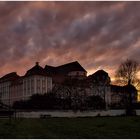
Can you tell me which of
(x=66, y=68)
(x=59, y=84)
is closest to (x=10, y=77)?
(x=66, y=68)

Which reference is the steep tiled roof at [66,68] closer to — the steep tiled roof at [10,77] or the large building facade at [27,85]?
the steep tiled roof at [10,77]

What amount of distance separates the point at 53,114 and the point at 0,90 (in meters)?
78.2

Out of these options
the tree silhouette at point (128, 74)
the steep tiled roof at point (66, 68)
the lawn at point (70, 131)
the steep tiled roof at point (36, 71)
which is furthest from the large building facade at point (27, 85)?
the lawn at point (70, 131)

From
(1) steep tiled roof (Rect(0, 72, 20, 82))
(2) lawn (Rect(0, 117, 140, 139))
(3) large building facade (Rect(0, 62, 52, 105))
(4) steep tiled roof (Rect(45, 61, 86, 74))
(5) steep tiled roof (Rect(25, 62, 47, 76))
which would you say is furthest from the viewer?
(4) steep tiled roof (Rect(45, 61, 86, 74))

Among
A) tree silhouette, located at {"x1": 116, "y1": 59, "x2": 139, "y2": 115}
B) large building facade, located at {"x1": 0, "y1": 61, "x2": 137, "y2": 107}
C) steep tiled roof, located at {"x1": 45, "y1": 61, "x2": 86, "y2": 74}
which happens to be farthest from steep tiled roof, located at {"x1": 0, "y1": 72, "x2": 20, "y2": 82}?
tree silhouette, located at {"x1": 116, "y1": 59, "x2": 139, "y2": 115}

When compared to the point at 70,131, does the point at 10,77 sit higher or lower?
higher

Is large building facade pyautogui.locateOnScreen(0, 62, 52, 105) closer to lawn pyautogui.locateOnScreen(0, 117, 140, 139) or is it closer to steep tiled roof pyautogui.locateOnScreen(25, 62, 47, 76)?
steep tiled roof pyautogui.locateOnScreen(25, 62, 47, 76)

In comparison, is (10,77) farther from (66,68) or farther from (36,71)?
(66,68)

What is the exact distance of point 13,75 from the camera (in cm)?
12275

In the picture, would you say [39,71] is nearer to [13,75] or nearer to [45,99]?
[13,75]

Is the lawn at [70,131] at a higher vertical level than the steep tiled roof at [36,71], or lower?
lower

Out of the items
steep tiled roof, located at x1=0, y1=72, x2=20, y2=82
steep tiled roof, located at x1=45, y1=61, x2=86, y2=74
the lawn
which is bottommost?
the lawn

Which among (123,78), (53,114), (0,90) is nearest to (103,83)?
(123,78)

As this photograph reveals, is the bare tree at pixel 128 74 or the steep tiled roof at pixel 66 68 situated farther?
the steep tiled roof at pixel 66 68
